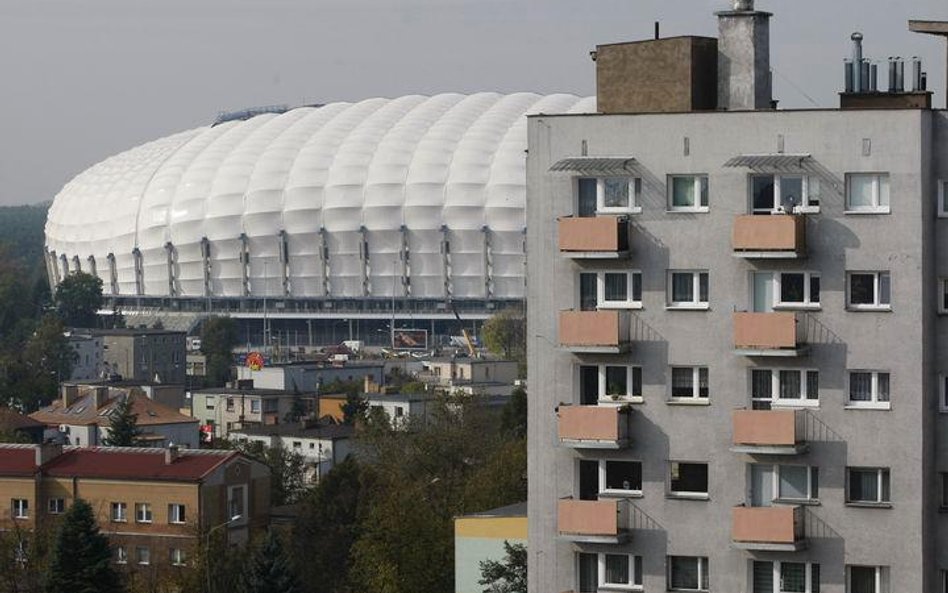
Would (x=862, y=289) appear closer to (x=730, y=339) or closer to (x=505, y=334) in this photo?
(x=730, y=339)

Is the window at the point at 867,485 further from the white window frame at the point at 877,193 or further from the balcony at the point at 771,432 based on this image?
the white window frame at the point at 877,193

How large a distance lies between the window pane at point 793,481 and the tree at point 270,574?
19960 millimetres

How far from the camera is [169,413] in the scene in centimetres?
8219

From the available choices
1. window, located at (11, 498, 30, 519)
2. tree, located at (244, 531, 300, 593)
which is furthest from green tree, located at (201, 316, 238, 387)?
tree, located at (244, 531, 300, 593)

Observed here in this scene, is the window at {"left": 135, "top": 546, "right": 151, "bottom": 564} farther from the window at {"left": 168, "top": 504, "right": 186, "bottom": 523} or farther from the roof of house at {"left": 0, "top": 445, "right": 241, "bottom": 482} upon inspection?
the roof of house at {"left": 0, "top": 445, "right": 241, "bottom": 482}

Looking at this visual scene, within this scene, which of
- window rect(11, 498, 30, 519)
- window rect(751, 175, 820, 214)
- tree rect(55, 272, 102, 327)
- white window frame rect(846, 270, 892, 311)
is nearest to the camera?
white window frame rect(846, 270, 892, 311)

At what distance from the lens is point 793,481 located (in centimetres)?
2025

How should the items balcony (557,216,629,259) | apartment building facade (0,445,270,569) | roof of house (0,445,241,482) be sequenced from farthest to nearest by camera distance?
roof of house (0,445,241,482)
apartment building facade (0,445,270,569)
balcony (557,216,629,259)

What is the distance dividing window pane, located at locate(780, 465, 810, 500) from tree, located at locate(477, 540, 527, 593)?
10.6 m

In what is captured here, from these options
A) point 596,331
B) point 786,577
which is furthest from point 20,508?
point 786,577

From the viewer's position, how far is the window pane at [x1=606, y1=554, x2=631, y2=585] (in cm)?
2089

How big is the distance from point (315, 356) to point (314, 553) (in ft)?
291

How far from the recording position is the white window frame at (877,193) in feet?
65.6

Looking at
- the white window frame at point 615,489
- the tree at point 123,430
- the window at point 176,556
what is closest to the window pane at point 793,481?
the white window frame at point 615,489
